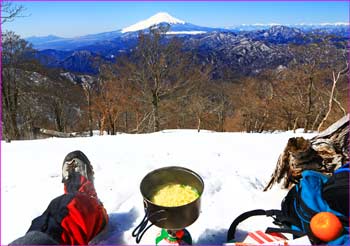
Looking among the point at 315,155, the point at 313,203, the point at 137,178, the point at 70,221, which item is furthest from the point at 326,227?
the point at 137,178

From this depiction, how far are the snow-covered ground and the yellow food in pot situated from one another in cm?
74

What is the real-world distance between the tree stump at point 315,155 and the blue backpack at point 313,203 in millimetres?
901

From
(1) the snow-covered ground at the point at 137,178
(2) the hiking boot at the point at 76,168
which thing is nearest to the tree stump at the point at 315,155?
(1) the snow-covered ground at the point at 137,178

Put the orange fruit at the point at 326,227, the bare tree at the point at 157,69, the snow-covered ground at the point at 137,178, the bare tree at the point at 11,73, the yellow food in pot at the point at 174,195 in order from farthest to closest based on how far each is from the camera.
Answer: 1. the bare tree at the point at 157,69
2. the bare tree at the point at 11,73
3. the snow-covered ground at the point at 137,178
4. the yellow food in pot at the point at 174,195
5. the orange fruit at the point at 326,227

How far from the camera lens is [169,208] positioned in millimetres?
1926

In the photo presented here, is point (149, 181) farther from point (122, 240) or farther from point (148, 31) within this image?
point (148, 31)

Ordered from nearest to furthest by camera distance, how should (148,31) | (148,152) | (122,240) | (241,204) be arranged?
(122,240) → (241,204) → (148,152) → (148,31)

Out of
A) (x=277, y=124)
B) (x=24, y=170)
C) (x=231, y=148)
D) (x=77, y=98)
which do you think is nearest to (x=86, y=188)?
(x=24, y=170)

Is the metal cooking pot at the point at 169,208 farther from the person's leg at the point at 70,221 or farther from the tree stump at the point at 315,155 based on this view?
the tree stump at the point at 315,155

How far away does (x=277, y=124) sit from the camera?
2373 centimetres

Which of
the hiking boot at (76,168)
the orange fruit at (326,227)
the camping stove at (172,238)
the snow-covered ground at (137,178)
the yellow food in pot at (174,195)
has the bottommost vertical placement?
the snow-covered ground at (137,178)

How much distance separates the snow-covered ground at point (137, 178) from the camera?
3037mm

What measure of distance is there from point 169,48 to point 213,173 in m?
15.3

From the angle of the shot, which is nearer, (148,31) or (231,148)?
(231,148)
